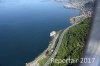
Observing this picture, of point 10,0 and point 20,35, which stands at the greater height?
point 10,0

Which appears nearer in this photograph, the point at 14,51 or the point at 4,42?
the point at 14,51

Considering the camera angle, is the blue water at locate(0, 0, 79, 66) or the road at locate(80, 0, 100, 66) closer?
the road at locate(80, 0, 100, 66)

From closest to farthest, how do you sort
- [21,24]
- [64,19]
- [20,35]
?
[20,35] → [21,24] → [64,19]

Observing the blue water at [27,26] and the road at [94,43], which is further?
the blue water at [27,26]

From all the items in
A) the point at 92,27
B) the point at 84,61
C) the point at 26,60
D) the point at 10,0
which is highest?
the point at 10,0

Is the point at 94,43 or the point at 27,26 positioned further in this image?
the point at 27,26

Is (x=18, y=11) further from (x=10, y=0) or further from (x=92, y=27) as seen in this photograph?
(x=92, y=27)

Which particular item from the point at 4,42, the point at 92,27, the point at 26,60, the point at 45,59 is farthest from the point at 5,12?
the point at 92,27

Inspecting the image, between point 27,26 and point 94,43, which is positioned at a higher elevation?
point 94,43
